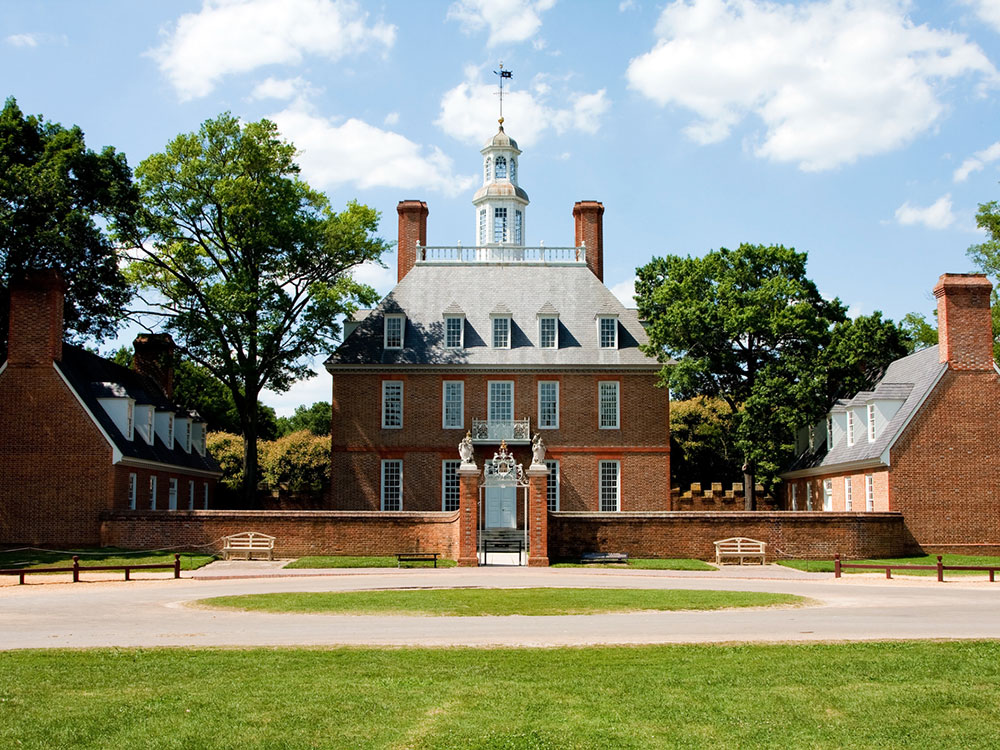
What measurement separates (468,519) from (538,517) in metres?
2.05

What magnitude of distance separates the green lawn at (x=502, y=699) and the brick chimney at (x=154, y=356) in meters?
31.1

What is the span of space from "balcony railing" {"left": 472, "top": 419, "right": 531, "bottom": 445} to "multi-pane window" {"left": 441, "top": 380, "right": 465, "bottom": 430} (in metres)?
0.79

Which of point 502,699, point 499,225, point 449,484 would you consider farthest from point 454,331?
point 502,699

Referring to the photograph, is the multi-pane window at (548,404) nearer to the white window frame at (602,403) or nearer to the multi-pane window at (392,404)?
the white window frame at (602,403)

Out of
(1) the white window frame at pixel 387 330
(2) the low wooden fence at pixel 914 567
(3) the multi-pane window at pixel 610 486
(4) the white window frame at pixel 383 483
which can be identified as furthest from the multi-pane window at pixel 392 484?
(2) the low wooden fence at pixel 914 567

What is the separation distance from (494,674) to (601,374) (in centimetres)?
2812

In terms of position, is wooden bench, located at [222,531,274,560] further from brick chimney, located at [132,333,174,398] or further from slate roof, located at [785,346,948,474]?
slate roof, located at [785,346,948,474]

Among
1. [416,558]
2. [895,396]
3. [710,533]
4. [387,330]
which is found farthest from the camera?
[387,330]

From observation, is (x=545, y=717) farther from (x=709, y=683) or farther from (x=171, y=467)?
(x=171, y=467)

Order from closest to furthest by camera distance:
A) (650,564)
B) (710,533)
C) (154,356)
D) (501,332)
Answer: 1. (650,564)
2. (710,533)
3. (501,332)
4. (154,356)

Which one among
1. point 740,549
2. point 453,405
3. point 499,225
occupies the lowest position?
point 740,549

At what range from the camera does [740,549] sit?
1172 inches

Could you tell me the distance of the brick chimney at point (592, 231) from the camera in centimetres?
4334

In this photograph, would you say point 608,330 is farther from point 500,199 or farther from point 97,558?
point 97,558
